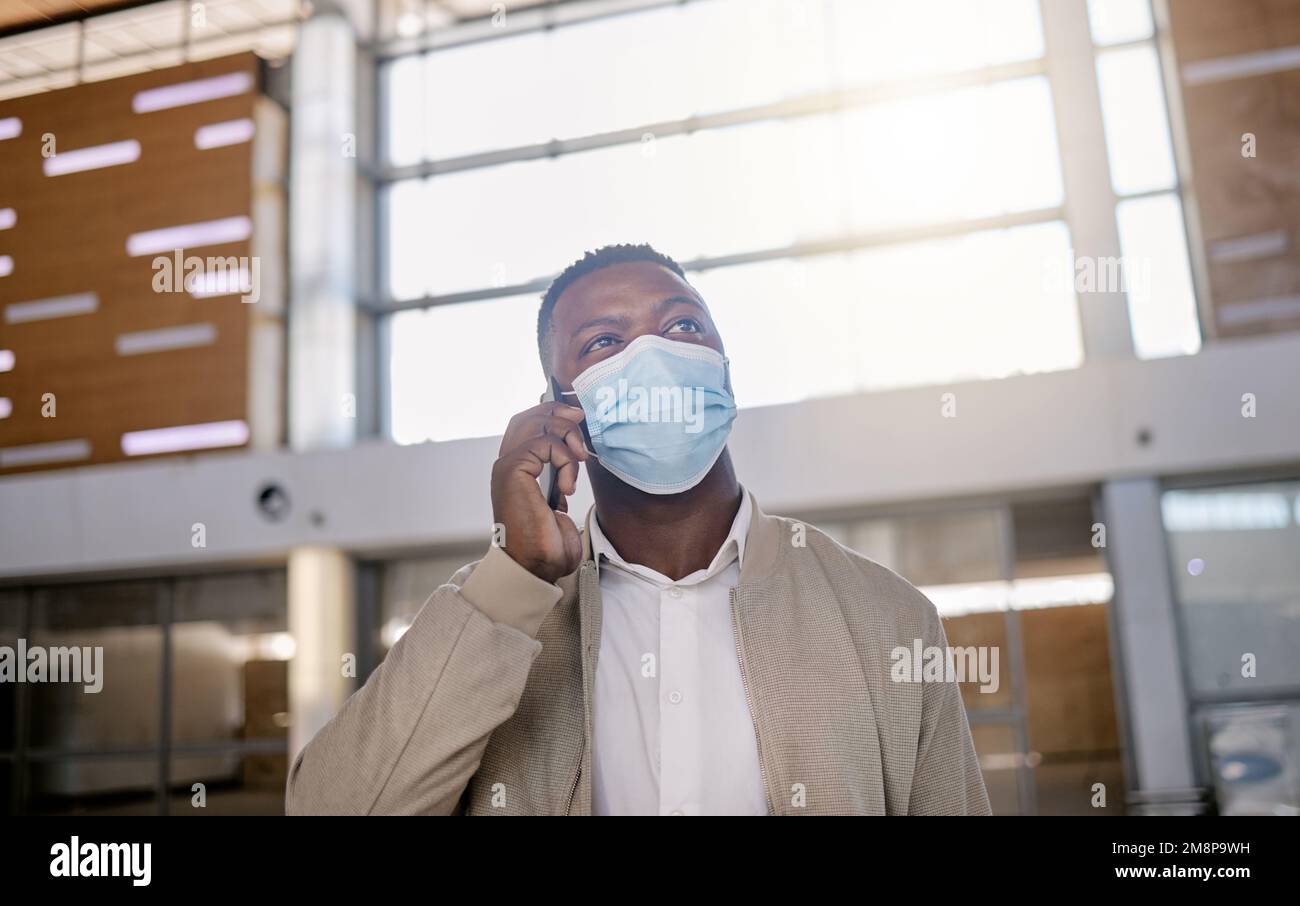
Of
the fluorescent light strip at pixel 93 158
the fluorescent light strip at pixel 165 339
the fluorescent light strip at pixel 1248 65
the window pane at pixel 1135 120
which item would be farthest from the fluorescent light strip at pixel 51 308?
the fluorescent light strip at pixel 1248 65

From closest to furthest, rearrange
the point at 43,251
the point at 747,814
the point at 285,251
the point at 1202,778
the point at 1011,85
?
the point at 747,814, the point at 43,251, the point at 1202,778, the point at 1011,85, the point at 285,251

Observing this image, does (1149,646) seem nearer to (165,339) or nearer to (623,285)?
(623,285)

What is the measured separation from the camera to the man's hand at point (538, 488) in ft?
4.09

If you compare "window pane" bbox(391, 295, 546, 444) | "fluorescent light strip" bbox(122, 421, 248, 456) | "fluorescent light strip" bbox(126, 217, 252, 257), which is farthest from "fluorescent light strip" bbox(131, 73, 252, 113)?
"fluorescent light strip" bbox(122, 421, 248, 456)

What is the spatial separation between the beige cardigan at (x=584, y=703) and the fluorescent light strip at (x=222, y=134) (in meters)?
4.02

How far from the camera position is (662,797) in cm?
132

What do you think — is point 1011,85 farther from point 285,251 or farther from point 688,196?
point 285,251

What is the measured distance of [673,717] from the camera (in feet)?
4.35

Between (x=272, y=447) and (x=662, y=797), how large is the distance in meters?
5.26

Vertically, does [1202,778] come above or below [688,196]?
below

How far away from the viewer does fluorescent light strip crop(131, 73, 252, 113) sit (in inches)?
143

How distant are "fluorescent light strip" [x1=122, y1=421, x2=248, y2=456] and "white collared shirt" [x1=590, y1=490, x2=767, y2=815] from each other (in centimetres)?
411

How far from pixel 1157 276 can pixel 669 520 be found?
530 centimetres
